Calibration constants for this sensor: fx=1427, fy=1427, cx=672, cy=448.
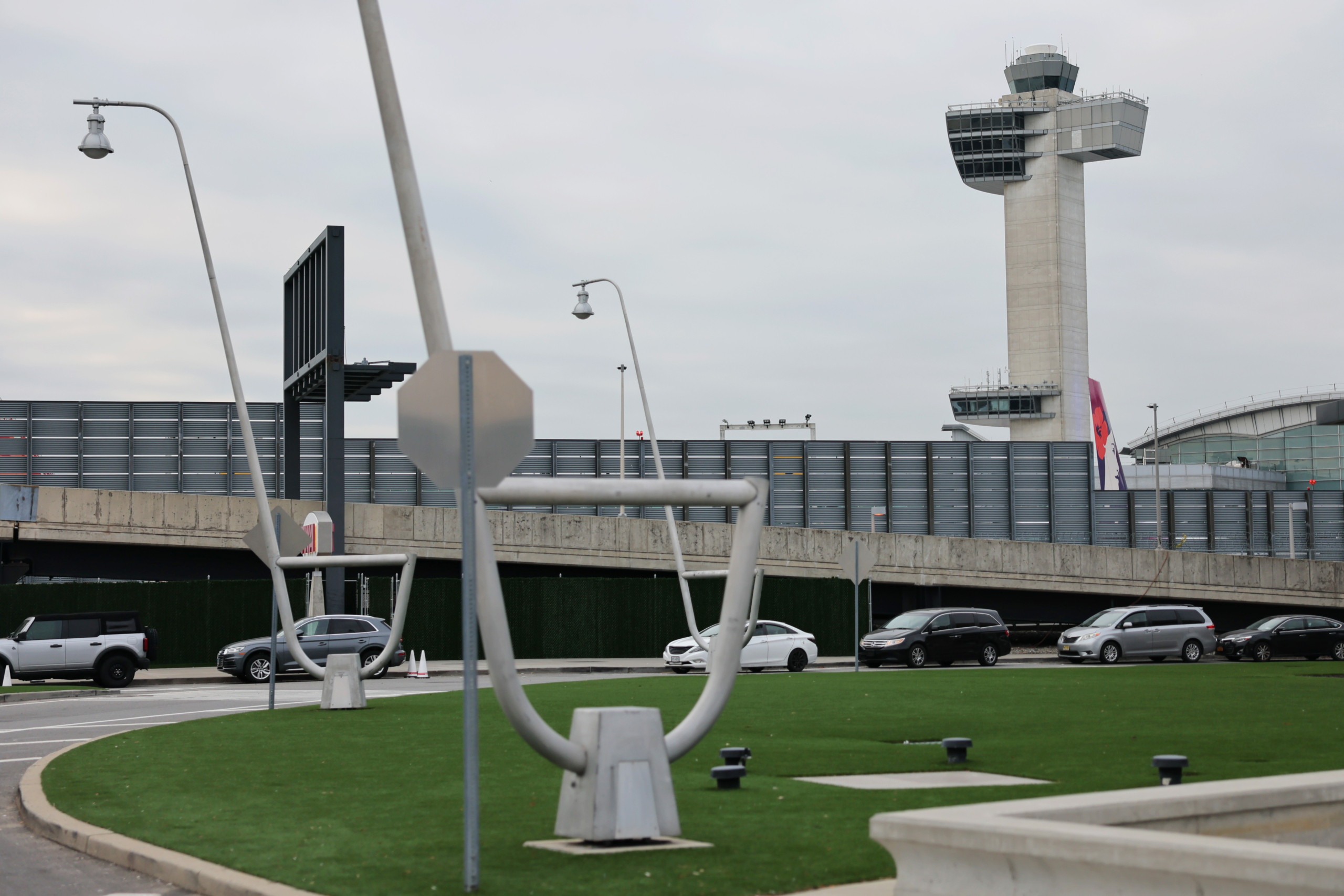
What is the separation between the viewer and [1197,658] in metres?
37.6

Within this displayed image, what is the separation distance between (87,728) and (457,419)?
14.1 metres

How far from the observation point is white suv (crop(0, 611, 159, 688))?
94.2ft

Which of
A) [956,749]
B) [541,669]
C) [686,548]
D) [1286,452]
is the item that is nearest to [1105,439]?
[1286,452]

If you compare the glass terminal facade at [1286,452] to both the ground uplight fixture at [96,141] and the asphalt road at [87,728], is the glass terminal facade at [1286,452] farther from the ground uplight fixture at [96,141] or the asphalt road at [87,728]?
the ground uplight fixture at [96,141]

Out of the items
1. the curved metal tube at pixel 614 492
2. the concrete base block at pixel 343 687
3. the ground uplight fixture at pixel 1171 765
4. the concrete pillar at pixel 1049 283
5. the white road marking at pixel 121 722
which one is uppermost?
the concrete pillar at pixel 1049 283

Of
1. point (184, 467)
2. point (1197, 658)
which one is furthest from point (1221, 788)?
point (184, 467)

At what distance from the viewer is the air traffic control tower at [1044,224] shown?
339 ft

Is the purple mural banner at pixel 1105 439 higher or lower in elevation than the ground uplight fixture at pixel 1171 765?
higher

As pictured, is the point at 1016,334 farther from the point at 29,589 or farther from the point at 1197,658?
the point at 29,589

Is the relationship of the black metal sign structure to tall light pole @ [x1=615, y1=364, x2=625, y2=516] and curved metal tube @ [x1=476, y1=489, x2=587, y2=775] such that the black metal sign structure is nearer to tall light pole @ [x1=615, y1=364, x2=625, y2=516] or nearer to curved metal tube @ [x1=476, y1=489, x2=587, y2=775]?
tall light pole @ [x1=615, y1=364, x2=625, y2=516]

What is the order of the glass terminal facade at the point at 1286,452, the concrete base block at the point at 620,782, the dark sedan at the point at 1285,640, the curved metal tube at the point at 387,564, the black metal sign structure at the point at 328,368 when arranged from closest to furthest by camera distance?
1. the concrete base block at the point at 620,782
2. the curved metal tube at the point at 387,564
3. the black metal sign structure at the point at 328,368
4. the dark sedan at the point at 1285,640
5. the glass terminal facade at the point at 1286,452


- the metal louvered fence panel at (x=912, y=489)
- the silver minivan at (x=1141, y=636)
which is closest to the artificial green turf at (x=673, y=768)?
the silver minivan at (x=1141, y=636)

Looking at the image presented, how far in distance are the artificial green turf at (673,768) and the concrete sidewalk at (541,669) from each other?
10952mm

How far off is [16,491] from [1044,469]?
4429 cm
